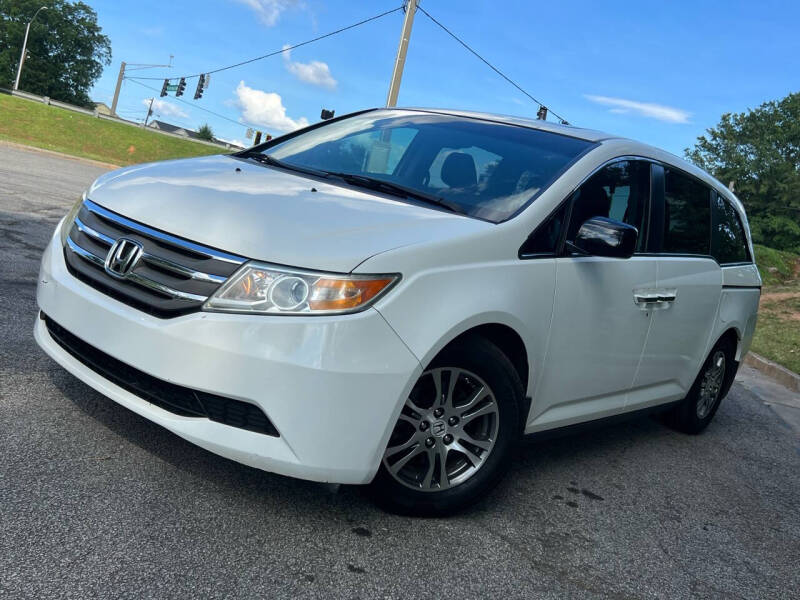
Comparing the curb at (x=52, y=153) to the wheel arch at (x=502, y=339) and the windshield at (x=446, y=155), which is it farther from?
the wheel arch at (x=502, y=339)

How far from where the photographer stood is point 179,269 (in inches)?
108

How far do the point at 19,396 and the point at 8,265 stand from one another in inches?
121

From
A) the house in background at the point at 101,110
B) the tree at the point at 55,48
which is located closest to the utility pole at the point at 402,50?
the house in background at the point at 101,110

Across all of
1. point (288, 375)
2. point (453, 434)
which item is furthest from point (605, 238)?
point (288, 375)

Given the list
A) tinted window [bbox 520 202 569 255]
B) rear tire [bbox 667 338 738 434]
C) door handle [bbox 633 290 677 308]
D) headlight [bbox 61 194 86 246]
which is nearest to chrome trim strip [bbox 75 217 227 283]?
headlight [bbox 61 194 86 246]

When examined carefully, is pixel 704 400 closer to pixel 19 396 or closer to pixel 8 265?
pixel 19 396

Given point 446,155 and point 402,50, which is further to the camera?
point 402,50

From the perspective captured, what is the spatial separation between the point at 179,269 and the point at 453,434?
1265 millimetres

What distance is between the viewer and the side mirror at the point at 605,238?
346 centimetres

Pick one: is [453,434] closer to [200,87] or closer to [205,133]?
[200,87]

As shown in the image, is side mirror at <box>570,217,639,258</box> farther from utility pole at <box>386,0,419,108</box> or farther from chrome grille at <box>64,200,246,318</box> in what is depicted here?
utility pole at <box>386,0,419,108</box>

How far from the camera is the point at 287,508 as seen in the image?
3.04 m

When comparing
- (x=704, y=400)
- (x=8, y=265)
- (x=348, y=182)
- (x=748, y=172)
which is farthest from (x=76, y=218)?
(x=748, y=172)

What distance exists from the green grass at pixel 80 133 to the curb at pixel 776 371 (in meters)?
28.9
